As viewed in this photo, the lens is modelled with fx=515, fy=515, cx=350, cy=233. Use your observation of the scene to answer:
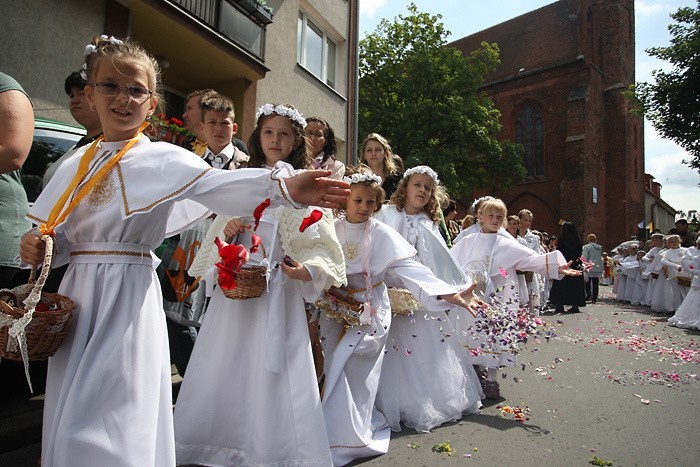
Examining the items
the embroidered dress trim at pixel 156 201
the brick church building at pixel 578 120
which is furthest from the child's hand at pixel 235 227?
the brick church building at pixel 578 120

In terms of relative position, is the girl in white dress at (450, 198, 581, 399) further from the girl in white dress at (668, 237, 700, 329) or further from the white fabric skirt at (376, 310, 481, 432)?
the girl in white dress at (668, 237, 700, 329)

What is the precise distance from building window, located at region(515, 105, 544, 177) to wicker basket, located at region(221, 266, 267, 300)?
116 feet

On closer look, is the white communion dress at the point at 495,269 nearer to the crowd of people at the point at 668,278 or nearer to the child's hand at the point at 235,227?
the child's hand at the point at 235,227

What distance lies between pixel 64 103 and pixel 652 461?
791cm

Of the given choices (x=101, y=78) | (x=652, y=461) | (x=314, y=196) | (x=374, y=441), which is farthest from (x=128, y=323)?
(x=652, y=461)

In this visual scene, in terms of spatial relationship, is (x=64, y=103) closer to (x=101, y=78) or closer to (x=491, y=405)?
(x=101, y=78)

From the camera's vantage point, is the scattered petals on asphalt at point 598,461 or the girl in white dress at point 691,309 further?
the girl in white dress at point 691,309

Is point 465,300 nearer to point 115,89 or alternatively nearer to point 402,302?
point 402,302

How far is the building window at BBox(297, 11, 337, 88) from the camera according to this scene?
46.3 feet

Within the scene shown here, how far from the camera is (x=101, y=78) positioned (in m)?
2.21

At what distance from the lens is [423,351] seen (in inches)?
183

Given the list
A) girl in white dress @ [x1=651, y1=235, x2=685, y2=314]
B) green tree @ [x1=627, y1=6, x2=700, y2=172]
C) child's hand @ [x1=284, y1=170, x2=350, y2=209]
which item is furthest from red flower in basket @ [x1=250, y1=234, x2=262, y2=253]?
green tree @ [x1=627, y1=6, x2=700, y2=172]

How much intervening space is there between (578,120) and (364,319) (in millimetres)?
34605

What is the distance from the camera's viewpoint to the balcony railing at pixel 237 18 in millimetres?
9484
